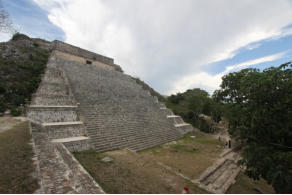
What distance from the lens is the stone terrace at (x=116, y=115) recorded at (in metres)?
8.62

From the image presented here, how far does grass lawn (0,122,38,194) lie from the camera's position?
8.94 ft

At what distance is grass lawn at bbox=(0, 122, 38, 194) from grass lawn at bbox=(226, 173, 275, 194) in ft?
20.8

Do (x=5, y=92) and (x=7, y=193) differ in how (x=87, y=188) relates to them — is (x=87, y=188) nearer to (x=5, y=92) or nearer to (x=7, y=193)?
(x=7, y=193)

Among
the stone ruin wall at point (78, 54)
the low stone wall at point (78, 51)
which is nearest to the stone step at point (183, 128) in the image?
the stone ruin wall at point (78, 54)

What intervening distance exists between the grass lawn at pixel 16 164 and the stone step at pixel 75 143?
143cm

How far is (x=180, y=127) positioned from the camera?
13.6 m

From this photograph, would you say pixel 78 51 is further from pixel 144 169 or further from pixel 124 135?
pixel 144 169

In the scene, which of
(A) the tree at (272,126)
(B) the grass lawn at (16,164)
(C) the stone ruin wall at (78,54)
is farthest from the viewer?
(C) the stone ruin wall at (78,54)

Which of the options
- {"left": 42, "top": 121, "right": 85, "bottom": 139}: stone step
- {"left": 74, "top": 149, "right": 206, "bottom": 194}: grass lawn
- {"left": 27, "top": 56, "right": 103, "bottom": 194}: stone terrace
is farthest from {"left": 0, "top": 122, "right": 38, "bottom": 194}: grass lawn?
{"left": 74, "top": 149, "right": 206, "bottom": 194}: grass lawn

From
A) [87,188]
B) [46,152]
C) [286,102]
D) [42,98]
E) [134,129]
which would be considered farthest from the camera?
[134,129]

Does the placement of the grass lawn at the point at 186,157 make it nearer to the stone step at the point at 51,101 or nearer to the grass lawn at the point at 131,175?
the grass lawn at the point at 131,175

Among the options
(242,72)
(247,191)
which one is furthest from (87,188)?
(242,72)

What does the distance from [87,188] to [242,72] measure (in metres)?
12.5

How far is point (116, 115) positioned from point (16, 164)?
7382mm
